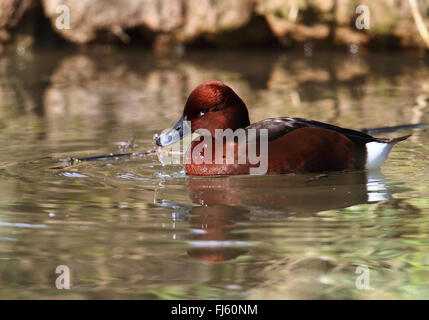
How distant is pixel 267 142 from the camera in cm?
532

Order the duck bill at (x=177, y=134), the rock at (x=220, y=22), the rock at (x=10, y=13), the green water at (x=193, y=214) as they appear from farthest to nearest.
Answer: the rock at (x=10, y=13) < the rock at (x=220, y=22) < the duck bill at (x=177, y=134) < the green water at (x=193, y=214)

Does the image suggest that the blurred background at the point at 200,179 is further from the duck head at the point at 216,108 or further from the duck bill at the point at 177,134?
the duck head at the point at 216,108

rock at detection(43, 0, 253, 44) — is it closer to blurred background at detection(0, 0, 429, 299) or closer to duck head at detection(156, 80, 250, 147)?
blurred background at detection(0, 0, 429, 299)

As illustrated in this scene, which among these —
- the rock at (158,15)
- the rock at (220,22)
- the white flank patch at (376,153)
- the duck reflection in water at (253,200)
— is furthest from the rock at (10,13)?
the white flank patch at (376,153)

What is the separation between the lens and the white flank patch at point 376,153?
5617 millimetres

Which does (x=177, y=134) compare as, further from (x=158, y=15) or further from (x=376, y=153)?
(x=158, y=15)

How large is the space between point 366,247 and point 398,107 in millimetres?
4241

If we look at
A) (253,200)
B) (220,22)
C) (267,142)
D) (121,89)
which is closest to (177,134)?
(267,142)

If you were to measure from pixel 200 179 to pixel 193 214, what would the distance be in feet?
2.72

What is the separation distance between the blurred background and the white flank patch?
9 cm

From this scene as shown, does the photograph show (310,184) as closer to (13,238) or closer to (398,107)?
(13,238)

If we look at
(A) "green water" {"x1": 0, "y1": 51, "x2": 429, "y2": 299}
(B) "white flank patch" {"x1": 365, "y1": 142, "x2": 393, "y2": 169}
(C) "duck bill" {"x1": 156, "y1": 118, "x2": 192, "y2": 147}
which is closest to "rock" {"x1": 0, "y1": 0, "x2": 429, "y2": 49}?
(A) "green water" {"x1": 0, "y1": 51, "x2": 429, "y2": 299}
